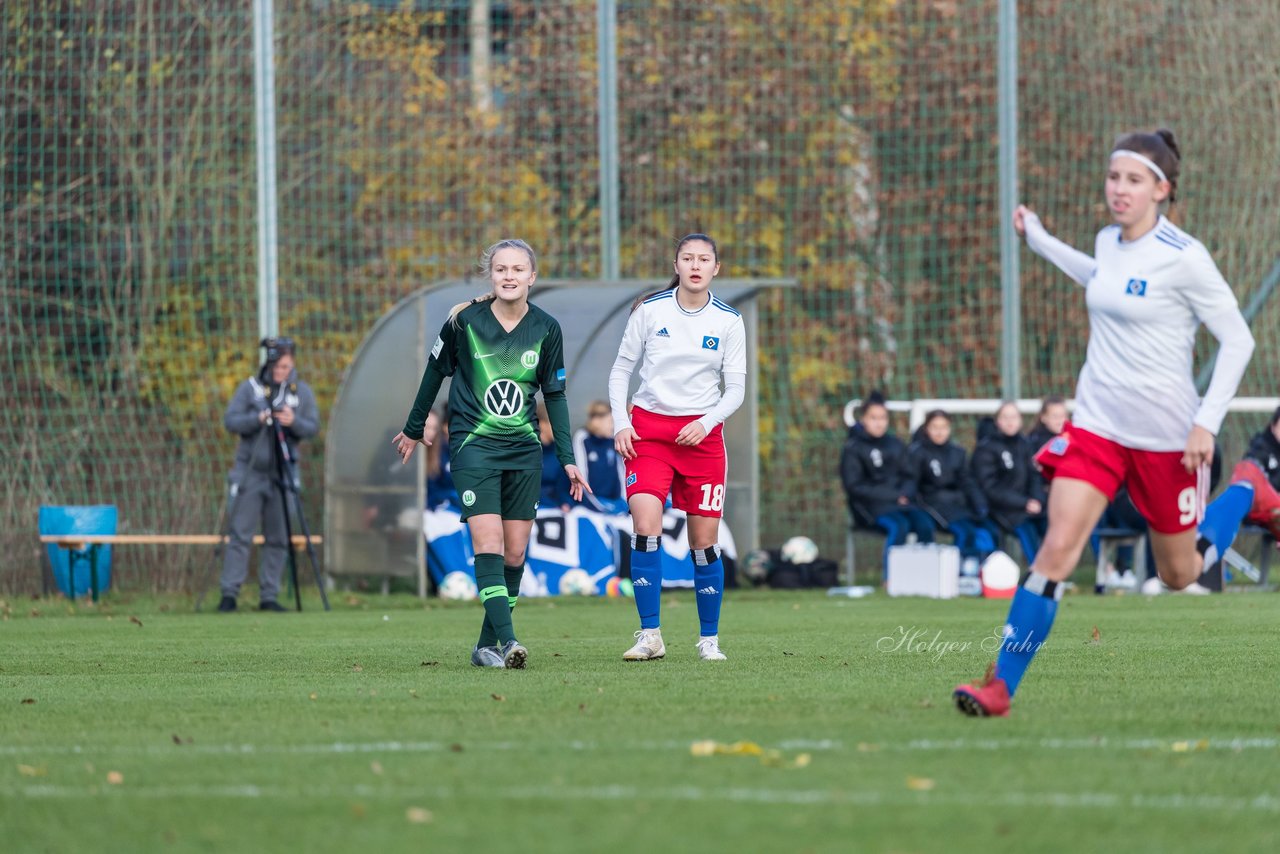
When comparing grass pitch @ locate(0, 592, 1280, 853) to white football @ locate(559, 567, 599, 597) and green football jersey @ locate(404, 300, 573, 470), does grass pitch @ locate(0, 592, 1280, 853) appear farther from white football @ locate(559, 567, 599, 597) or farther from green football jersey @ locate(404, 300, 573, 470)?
white football @ locate(559, 567, 599, 597)

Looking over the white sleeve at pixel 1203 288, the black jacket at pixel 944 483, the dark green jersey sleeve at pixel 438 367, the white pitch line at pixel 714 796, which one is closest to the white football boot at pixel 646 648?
the dark green jersey sleeve at pixel 438 367

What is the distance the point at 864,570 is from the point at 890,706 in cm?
1353

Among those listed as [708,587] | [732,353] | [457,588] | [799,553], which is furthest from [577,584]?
Answer: [732,353]

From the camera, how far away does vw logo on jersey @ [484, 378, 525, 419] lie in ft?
29.4

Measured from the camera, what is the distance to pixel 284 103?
19.8 metres

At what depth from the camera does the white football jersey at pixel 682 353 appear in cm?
927

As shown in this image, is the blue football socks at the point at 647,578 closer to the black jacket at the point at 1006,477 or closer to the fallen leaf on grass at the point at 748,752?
the fallen leaf on grass at the point at 748,752

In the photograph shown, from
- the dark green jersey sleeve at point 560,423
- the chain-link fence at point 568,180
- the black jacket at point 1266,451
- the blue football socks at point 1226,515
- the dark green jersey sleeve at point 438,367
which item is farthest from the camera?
the chain-link fence at point 568,180

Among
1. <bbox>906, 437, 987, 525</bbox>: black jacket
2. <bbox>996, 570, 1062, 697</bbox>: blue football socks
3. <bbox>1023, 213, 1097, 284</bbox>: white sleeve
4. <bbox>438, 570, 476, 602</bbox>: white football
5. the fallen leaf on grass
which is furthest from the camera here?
<bbox>906, 437, 987, 525</bbox>: black jacket

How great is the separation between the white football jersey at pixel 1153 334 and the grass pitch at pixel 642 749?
102 cm

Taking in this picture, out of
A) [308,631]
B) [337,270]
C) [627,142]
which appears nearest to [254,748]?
[308,631]

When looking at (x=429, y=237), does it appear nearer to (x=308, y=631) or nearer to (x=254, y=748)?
(x=308, y=631)

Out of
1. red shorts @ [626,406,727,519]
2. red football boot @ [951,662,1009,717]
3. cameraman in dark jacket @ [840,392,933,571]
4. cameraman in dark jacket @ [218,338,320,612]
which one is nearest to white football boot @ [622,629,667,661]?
red shorts @ [626,406,727,519]

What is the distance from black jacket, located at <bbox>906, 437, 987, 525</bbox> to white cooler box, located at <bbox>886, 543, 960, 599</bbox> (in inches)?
35.7
